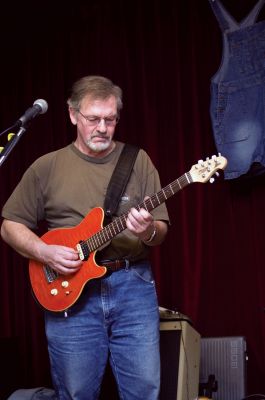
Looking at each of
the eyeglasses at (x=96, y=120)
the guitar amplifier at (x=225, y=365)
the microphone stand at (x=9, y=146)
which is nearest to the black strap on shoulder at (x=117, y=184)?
the eyeglasses at (x=96, y=120)

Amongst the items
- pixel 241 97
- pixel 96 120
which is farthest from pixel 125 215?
pixel 241 97

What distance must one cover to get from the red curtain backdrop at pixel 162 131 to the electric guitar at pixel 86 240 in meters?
1.19

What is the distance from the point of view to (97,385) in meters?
2.33

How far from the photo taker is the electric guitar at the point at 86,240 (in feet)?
7.24

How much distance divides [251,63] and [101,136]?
1.08 meters

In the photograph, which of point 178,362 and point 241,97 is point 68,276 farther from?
point 241,97

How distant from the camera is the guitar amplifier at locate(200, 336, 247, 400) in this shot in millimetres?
3012

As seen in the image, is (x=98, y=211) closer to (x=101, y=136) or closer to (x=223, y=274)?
(x=101, y=136)

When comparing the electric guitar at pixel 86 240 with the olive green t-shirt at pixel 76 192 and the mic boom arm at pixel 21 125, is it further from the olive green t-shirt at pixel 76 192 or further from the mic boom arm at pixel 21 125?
the mic boom arm at pixel 21 125

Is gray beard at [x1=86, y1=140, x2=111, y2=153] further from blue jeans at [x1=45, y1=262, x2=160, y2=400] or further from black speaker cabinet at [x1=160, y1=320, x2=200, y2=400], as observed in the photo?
black speaker cabinet at [x1=160, y1=320, x2=200, y2=400]

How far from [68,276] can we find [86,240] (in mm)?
163

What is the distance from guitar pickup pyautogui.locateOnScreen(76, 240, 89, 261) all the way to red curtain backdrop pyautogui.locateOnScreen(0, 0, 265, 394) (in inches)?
48.5

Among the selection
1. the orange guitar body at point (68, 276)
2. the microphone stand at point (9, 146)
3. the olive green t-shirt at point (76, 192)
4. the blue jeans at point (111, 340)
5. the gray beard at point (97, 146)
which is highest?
the gray beard at point (97, 146)

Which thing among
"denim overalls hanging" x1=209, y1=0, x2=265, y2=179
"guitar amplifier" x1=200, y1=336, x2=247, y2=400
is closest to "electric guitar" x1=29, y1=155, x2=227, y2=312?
"denim overalls hanging" x1=209, y1=0, x2=265, y2=179
